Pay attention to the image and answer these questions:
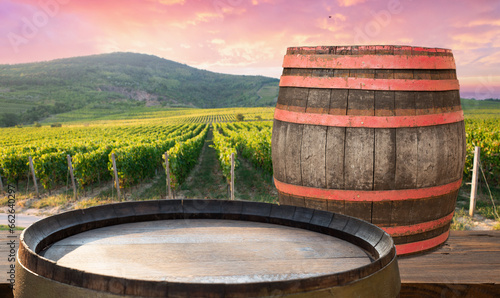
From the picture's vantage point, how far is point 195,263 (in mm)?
1327

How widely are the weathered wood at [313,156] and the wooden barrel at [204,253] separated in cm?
110

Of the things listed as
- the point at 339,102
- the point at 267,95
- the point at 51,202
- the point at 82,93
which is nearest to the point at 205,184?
the point at 51,202

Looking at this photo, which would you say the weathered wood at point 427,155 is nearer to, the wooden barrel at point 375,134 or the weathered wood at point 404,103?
the wooden barrel at point 375,134

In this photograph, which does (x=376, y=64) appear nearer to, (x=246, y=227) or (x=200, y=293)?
(x=246, y=227)

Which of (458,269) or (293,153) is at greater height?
(293,153)

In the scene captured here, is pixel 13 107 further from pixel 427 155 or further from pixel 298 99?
pixel 427 155

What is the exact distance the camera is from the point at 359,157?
275cm

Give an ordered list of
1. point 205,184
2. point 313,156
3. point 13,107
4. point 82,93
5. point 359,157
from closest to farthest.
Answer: point 359,157, point 313,156, point 205,184, point 13,107, point 82,93

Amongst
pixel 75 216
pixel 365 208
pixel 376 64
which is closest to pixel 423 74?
pixel 376 64

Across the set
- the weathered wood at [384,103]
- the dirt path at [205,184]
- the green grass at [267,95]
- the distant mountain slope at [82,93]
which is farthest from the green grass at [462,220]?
the green grass at [267,95]

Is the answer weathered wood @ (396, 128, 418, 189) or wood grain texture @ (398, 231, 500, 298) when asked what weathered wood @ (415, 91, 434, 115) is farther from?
wood grain texture @ (398, 231, 500, 298)

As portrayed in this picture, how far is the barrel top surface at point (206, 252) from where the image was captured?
1.25 meters

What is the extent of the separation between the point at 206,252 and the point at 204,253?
0.01 meters

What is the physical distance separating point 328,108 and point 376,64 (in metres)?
0.45
